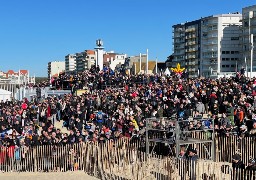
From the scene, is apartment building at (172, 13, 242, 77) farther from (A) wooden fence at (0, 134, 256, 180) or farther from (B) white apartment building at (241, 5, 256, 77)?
(A) wooden fence at (0, 134, 256, 180)

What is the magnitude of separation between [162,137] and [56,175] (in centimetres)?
471

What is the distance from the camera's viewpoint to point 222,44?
143 metres

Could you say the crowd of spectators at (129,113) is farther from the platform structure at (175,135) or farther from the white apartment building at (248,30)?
the white apartment building at (248,30)

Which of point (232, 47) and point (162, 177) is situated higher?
point (232, 47)

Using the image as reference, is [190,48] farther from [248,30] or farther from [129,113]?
[129,113]

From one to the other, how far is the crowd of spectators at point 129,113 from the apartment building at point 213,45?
9879 centimetres

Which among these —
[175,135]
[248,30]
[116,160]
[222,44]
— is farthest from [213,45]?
[116,160]

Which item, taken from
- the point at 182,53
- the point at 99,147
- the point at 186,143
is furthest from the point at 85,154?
the point at 182,53

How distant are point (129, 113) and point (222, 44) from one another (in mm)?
118418

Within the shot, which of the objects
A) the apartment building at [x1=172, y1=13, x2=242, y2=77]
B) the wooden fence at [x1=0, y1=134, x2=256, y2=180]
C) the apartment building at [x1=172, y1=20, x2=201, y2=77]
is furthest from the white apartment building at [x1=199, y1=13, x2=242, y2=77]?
the wooden fence at [x1=0, y1=134, x2=256, y2=180]

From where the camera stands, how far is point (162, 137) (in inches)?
862

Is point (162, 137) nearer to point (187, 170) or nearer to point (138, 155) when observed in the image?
point (138, 155)

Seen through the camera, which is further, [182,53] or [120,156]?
[182,53]

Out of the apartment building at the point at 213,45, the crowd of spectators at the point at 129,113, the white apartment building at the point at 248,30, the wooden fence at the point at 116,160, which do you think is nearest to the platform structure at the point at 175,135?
the wooden fence at the point at 116,160
